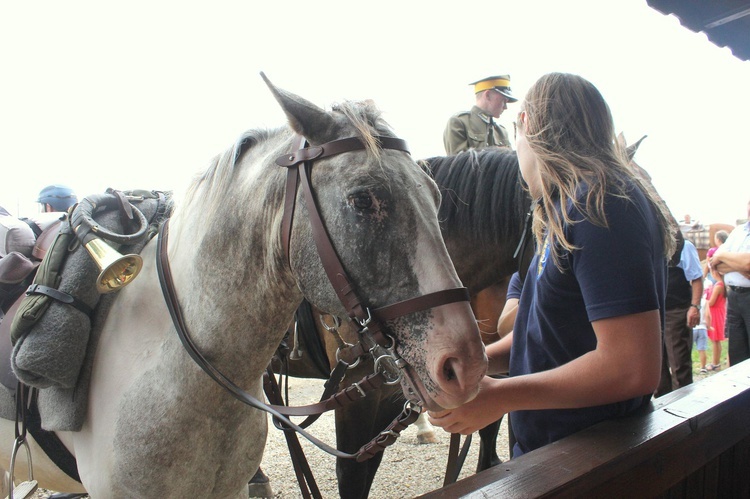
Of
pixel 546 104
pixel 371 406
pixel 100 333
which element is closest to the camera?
pixel 546 104

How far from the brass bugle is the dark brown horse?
3.95 feet

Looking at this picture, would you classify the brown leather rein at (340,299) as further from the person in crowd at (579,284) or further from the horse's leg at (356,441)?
the horse's leg at (356,441)

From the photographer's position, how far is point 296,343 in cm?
258

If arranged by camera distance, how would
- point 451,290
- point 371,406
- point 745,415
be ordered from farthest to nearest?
point 371,406, point 745,415, point 451,290

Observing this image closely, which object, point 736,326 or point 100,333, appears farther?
point 736,326

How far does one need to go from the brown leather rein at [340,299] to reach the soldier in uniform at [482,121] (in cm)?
276

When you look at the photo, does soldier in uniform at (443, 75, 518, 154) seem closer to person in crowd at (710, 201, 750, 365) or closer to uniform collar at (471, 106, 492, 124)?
uniform collar at (471, 106, 492, 124)

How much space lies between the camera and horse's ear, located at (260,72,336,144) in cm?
127

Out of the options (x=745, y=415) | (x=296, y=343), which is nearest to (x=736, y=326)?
(x=745, y=415)

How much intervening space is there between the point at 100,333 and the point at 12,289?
72 centimetres

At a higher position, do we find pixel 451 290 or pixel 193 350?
pixel 451 290

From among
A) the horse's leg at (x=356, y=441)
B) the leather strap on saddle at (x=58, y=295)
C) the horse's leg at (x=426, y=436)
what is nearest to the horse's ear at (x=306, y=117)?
the leather strap on saddle at (x=58, y=295)

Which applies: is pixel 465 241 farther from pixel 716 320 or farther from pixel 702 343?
pixel 716 320

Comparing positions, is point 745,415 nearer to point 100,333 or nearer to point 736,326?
point 100,333
